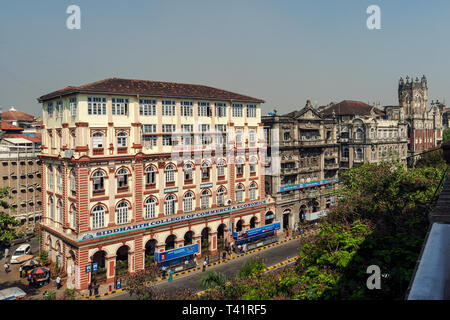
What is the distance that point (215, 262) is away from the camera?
5347 centimetres

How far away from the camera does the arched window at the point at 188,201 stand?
178ft

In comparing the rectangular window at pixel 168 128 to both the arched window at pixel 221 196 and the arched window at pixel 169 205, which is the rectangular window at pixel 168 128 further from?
the arched window at pixel 221 196

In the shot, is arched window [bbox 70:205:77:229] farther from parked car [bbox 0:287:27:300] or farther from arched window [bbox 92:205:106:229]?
parked car [bbox 0:287:27:300]


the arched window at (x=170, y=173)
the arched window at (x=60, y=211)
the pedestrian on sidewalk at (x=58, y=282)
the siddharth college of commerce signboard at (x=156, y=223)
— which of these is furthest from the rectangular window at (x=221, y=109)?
the pedestrian on sidewalk at (x=58, y=282)

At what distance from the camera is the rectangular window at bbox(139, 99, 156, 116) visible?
4977 centimetres

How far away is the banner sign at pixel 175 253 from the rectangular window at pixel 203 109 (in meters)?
19.0

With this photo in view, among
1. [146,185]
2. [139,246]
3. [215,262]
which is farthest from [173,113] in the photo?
[215,262]

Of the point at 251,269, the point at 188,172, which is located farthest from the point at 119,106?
the point at 251,269

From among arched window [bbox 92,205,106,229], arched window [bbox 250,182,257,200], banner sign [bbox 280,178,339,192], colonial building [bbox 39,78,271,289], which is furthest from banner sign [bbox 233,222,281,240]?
arched window [bbox 92,205,106,229]

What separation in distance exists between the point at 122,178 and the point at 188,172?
10.1m

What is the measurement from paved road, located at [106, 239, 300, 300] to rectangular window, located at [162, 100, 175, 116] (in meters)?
21.9

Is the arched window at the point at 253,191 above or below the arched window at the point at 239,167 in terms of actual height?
below

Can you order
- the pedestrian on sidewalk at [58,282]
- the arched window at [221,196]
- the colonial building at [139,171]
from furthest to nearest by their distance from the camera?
1. the arched window at [221,196]
2. the colonial building at [139,171]
3. the pedestrian on sidewalk at [58,282]
